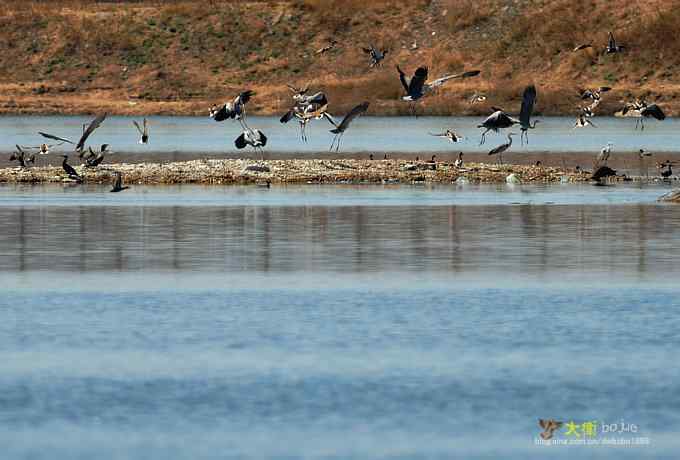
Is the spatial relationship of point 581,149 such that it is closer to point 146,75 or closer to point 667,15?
point 667,15

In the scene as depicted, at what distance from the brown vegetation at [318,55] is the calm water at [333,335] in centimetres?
9000

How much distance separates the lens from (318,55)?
136500 mm

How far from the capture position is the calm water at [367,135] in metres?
65.2

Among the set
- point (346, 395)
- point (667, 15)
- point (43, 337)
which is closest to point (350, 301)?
point (43, 337)

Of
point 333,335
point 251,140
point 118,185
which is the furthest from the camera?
point 118,185

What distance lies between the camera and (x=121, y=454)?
11.9 metres

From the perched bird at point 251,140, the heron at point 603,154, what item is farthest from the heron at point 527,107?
the perched bird at point 251,140

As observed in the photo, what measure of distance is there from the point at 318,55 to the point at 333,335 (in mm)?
120452

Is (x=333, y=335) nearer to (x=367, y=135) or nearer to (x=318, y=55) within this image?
(x=367, y=135)

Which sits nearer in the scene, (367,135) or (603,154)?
(603,154)

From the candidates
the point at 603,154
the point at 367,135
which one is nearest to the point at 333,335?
the point at 603,154

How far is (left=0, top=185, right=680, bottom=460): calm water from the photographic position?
12688 millimetres

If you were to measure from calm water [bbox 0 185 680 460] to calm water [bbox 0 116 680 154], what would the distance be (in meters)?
34.0

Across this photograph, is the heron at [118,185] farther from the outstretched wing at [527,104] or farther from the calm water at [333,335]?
the outstretched wing at [527,104]
